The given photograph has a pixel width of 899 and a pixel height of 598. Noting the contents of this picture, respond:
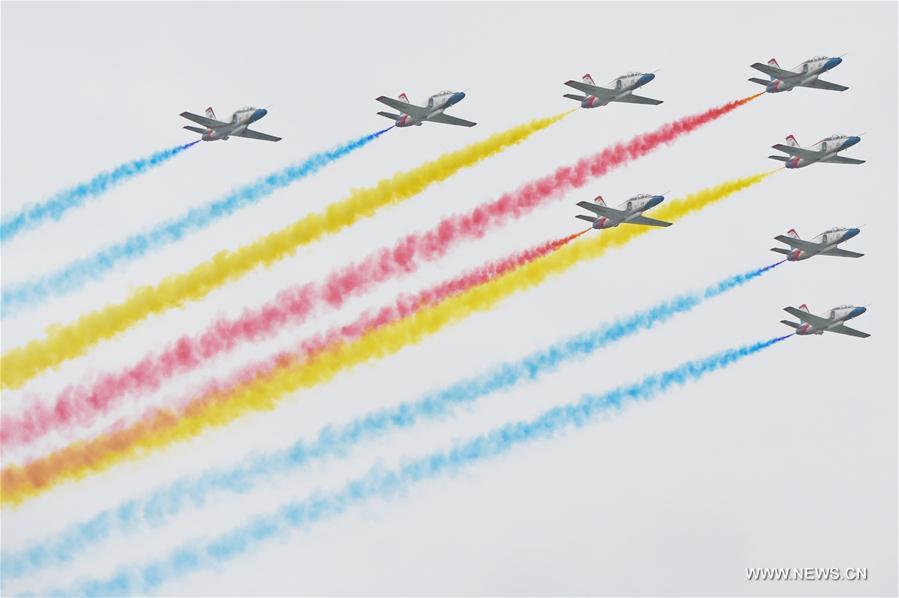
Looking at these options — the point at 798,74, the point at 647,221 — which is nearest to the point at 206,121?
the point at 647,221

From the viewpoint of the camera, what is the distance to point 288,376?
3263 inches

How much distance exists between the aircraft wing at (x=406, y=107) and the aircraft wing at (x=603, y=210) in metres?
9.21

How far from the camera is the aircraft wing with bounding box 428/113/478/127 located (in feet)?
291

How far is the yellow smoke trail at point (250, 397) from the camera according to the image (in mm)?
80625

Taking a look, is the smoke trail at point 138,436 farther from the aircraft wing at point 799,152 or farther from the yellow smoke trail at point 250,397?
the aircraft wing at point 799,152

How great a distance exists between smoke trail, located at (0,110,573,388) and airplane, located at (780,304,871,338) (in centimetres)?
1797

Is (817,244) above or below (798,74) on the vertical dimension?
below

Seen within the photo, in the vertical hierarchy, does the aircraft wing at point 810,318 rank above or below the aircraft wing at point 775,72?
below

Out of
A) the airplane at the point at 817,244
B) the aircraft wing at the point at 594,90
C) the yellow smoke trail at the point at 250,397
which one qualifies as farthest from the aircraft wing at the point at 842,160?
the yellow smoke trail at the point at 250,397

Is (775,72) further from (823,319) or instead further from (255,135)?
(255,135)

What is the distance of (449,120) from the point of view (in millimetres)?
89625

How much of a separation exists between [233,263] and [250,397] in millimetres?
7788

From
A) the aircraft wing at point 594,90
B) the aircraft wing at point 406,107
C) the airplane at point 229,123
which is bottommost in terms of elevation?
the aircraft wing at point 594,90

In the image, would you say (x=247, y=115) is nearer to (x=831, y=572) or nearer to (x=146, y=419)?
(x=146, y=419)
